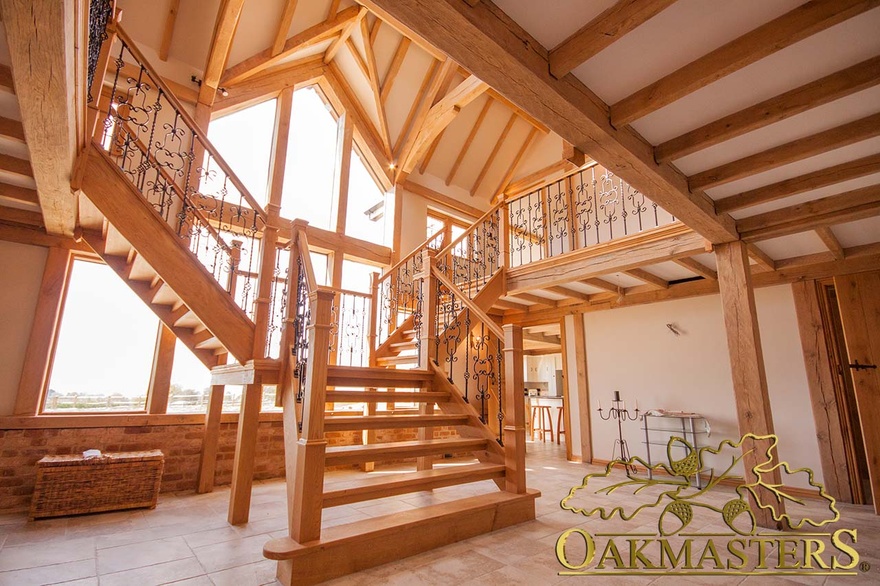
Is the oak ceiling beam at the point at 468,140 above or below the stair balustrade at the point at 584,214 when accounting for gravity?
above

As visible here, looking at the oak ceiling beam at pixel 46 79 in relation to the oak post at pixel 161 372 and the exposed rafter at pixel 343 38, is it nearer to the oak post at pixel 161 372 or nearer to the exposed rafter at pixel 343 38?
the oak post at pixel 161 372

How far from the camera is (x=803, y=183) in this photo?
298 centimetres

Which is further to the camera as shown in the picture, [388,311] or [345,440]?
[388,311]

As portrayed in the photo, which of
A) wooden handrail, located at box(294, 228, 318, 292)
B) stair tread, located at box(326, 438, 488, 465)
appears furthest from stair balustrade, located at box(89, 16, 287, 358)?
stair tread, located at box(326, 438, 488, 465)

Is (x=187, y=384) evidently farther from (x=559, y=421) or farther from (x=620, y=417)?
(x=559, y=421)

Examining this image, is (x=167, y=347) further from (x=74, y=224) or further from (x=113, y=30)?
(x=113, y=30)

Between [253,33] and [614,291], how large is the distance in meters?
6.09

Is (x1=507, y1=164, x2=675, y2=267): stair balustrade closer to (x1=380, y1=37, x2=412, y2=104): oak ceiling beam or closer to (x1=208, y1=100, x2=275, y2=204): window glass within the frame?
(x1=380, y1=37, x2=412, y2=104): oak ceiling beam

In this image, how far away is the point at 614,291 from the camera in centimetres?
600

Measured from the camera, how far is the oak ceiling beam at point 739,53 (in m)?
1.66

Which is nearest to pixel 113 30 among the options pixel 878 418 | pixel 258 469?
pixel 258 469

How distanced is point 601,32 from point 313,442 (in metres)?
2.52

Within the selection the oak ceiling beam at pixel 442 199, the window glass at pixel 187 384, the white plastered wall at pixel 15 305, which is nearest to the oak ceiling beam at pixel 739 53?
→ the window glass at pixel 187 384

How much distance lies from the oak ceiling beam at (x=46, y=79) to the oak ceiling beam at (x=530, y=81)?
1.31 m
